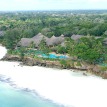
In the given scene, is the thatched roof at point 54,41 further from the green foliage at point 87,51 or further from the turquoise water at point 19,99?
the turquoise water at point 19,99

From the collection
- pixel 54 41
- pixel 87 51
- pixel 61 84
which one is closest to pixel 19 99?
pixel 61 84

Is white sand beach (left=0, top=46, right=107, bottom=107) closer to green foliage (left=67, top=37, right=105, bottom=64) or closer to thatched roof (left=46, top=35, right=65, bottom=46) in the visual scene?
green foliage (left=67, top=37, right=105, bottom=64)

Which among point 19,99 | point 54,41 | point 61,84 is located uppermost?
point 54,41

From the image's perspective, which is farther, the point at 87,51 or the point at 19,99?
the point at 87,51

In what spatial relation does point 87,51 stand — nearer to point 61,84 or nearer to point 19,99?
point 61,84

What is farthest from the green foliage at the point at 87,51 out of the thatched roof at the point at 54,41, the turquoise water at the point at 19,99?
the turquoise water at the point at 19,99

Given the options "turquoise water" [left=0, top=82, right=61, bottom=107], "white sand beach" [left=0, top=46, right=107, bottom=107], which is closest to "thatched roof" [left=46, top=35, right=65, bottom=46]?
"white sand beach" [left=0, top=46, right=107, bottom=107]

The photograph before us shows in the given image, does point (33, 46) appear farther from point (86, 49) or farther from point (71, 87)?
point (71, 87)
